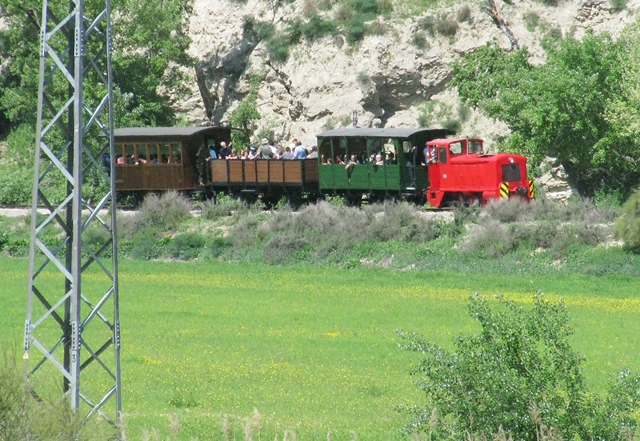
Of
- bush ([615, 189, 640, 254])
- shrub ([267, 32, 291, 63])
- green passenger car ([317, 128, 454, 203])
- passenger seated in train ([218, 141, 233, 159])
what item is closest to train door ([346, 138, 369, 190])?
green passenger car ([317, 128, 454, 203])

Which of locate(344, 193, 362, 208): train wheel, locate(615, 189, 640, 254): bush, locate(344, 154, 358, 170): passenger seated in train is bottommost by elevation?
locate(615, 189, 640, 254): bush

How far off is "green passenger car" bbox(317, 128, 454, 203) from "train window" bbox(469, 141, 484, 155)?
73.5 inches

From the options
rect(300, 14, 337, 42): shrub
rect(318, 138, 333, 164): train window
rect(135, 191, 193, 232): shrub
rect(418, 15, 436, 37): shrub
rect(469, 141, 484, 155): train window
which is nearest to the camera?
rect(469, 141, 484, 155): train window

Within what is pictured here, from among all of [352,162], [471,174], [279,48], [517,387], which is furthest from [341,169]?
[517,387]

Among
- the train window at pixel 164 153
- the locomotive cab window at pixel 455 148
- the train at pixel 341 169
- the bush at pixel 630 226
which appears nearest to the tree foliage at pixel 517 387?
the bush at pixel 630 226

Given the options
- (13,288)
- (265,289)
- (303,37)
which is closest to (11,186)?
(303,37)

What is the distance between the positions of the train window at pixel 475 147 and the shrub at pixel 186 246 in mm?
10762

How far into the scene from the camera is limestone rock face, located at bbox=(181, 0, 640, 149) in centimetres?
4944

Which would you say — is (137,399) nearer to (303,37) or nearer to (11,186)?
(11,186)

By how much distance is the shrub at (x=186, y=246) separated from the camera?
36.9m

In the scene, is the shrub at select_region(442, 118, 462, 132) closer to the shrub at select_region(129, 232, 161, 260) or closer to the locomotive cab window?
the locomotive cab window

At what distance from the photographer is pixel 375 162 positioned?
126 ft

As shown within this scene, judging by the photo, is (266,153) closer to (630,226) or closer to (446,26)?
(446,26)

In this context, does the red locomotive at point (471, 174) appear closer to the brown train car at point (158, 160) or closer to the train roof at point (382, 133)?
the train roof at point (382, 133)
